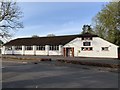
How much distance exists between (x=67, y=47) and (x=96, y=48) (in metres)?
7.93

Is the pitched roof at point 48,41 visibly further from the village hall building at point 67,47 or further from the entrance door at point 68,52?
the entrance door at point 68,52

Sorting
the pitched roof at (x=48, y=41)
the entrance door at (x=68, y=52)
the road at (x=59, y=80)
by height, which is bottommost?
the road at (x=59, y=80)

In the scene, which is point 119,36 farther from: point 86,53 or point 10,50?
point 10,50

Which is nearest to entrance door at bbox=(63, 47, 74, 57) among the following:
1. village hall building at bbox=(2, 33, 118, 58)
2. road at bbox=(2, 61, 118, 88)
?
village hall building at bbox=(2, 33, 118, 58)

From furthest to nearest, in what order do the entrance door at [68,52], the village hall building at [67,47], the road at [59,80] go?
1. the entrance door at [68,52]
2. the village hall building at [67,47]
3. the road at [59,80]

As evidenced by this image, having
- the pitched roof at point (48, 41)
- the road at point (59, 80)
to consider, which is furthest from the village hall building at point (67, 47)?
the road at point (59, 80)

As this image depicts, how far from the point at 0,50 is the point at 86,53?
3273cm

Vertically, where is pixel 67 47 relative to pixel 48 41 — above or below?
below

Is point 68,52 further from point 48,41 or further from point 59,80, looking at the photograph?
point 59,80

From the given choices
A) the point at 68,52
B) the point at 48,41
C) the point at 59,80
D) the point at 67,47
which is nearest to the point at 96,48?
the point at 68,52

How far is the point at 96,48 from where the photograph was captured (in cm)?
5753

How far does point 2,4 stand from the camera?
46000mm

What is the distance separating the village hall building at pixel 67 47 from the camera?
56453 mm

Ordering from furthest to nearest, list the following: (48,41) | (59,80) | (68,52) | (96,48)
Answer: (48,41), (68,52), (96,48), (59,80)
